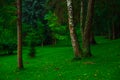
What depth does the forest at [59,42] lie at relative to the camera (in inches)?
779

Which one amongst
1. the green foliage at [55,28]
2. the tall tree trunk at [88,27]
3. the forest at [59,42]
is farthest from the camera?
the green foliage at [55,28]

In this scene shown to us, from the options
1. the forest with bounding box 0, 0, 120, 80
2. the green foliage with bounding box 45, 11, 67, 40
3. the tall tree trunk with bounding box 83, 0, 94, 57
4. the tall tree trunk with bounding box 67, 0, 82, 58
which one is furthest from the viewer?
the green foliage with bounding box 45, 11, 67, 40

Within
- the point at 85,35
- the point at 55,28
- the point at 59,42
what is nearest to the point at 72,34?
the point at 85,35

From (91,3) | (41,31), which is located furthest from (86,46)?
(41,31)

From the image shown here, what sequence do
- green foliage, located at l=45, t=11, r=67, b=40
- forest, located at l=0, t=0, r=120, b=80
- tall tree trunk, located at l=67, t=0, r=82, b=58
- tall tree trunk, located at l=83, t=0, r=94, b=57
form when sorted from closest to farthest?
forest, located at l=0, t=0, r=120, b=80 < tall tree trunk, located at l=67, t=0, r=82, b=58 < tall tree trunk, located at l=83, t=0, r=94, b=57 < green foliage, located at l=45, t=11, r=67, b=40

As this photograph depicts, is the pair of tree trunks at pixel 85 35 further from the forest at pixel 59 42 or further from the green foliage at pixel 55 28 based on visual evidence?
the green foliage at pixel 55 28

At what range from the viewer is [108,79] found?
14.6m

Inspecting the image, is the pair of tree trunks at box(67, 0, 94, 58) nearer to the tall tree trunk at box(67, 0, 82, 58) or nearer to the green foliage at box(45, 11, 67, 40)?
the tall tree trunk at box(67, 0, 82, 58)

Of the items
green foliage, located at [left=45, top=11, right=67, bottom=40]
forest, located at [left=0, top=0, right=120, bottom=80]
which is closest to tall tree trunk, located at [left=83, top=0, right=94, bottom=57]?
forest, located at [left=0, top=0, right=120, bottom=80]

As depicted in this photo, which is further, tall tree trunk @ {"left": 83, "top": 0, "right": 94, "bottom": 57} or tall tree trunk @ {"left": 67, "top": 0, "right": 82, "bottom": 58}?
tall tree trunk @ {"left": 83, "top": 0, "right": 94, "bottom": 57}

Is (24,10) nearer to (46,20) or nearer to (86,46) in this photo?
(46,20)

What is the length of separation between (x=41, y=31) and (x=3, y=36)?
15.6 meters

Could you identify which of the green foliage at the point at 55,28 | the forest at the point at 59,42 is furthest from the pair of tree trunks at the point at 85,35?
the green foliage at the point at 55,28

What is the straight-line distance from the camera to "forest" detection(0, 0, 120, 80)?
19.8 m
